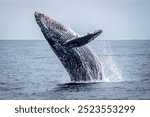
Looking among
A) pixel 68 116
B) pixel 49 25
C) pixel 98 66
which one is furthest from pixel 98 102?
pixel 49 25

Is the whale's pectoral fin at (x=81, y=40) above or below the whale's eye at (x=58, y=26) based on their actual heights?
below

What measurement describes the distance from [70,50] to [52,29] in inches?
23.4

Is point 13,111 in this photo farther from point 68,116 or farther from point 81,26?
point 81,26

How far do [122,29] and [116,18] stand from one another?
0.29 metres

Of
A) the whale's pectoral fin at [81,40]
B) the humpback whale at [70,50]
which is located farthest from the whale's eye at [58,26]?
the whale's pectoral fin at [81,40]

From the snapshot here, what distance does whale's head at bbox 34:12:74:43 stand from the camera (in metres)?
9.05

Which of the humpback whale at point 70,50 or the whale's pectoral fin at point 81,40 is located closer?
the whale's pectoral fin at point 81,40

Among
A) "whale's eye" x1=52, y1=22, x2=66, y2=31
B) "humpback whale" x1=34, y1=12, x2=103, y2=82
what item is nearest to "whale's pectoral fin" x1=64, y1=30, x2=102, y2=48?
"humpback whale" x1=34, y1=12, x2=103, y2=82

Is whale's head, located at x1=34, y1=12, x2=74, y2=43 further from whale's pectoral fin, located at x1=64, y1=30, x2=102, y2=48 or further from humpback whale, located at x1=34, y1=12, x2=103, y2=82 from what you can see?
whale's pectoral fin, located at x1=64, y1=30, x2=102, y2=48

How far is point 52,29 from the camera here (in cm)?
909

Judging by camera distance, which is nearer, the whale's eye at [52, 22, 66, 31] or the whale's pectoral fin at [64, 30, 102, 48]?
the whale's pectoral fin at [64, 30, 102, 48]

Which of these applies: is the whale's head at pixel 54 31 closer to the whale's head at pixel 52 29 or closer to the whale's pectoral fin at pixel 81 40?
the whale's head at pixel 52 29

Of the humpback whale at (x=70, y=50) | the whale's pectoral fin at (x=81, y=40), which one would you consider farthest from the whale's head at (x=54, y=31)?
the whale's pectoral fin at (x=81, y=40)

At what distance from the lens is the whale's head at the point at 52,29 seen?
9.05 m
